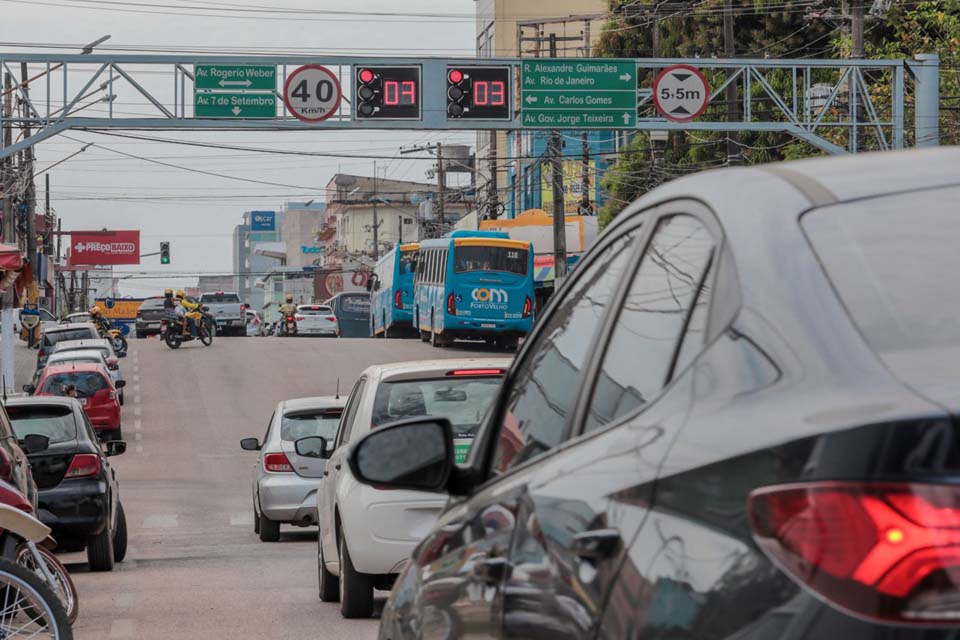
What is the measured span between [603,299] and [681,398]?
0.89m

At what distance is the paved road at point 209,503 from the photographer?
1030cm

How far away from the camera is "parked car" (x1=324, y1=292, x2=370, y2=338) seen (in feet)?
278

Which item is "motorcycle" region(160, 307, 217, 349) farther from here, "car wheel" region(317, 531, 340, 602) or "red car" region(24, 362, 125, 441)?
"car wheel" region(317, 531, 340, 602)

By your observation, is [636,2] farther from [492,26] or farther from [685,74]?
[492,26]

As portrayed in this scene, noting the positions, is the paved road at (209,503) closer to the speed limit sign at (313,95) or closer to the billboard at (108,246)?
the speed limit sign at (313,95)

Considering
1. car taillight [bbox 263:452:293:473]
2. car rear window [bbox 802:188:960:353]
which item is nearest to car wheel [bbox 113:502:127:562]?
car taillight [bbox 263:452:293:473]

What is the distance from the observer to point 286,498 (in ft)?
54.8

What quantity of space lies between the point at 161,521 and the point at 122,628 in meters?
→ 11.1

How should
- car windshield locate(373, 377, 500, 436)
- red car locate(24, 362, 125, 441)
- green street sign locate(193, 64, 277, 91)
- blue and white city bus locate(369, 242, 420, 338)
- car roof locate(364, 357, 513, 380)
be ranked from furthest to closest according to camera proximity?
blue and white city bus locate(369, 242, 420, 338) < green street sign locate(193, 64, 277, 91) < red car locate(24, 362, 125, 441) < car roof locate(364, 357, 513, 380) < car windshield locate(373, 377, 500, 436)

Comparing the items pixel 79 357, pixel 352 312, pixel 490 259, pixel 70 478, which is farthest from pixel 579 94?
pixel 352 312

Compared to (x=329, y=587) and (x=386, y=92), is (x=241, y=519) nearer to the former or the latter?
(x=329, y=587)

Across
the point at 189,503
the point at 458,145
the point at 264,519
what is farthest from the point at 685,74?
the point at 458,145

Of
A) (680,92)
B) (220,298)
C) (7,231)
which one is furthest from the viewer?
(220,298)

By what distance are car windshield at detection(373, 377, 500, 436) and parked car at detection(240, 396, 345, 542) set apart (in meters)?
5.95
